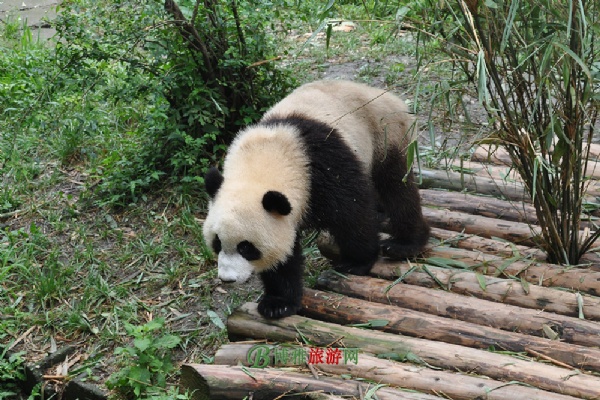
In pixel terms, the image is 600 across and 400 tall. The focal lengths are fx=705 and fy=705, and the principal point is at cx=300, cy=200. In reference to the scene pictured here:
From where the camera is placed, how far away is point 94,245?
16.6ft

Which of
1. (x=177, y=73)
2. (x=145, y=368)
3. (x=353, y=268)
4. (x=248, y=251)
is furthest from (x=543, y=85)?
(x=177, y=73)

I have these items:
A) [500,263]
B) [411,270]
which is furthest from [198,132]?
[500,263]

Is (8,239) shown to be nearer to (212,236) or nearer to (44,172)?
(44,172)

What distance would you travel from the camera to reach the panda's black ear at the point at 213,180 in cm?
364

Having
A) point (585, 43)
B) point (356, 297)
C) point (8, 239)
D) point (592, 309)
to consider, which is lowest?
point (8, 239)

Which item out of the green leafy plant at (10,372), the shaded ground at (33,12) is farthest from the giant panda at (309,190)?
the shaded ground at (33,12)

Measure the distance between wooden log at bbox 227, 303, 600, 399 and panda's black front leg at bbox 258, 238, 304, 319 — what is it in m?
0.05

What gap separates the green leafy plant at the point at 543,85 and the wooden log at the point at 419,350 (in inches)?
32.7

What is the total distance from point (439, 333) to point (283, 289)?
0.84 m

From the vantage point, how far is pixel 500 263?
4.04 meters

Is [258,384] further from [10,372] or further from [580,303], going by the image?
[10,372]

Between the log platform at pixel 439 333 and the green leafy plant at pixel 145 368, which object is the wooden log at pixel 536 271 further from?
the green leafy plant at pixel 145 368

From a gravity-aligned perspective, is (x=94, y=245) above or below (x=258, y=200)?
below

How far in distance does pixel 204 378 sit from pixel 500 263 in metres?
1.84
